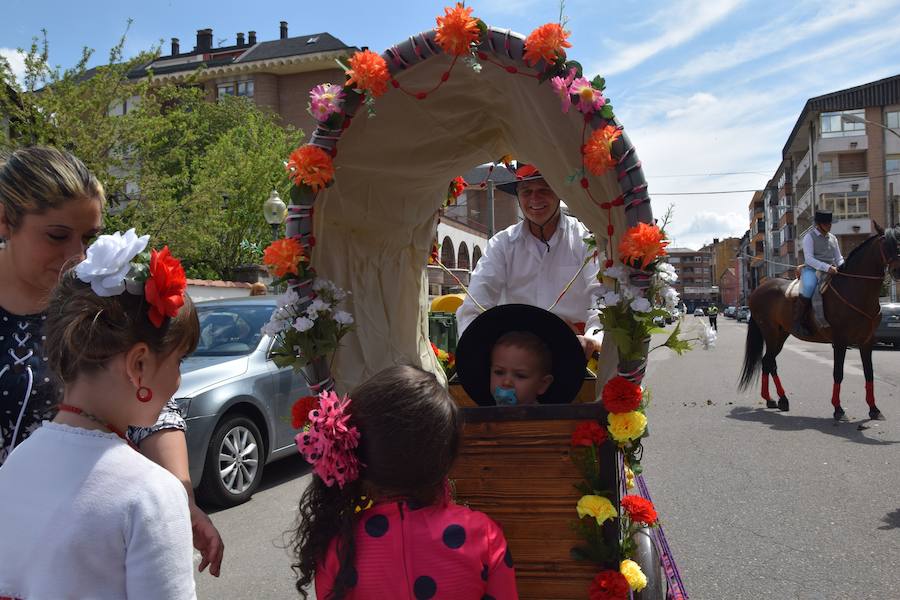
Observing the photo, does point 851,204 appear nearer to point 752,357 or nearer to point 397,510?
point 752,357

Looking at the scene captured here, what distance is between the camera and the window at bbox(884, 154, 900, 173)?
55.1 meters

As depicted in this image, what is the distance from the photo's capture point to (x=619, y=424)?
2.60m

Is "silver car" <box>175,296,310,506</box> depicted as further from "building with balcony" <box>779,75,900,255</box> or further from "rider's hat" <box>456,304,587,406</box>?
"building with balcony" <box>779,75,900,255</box>

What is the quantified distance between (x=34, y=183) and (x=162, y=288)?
793 mm

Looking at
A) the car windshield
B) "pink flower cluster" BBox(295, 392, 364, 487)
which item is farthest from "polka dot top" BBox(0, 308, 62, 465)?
the car windshield

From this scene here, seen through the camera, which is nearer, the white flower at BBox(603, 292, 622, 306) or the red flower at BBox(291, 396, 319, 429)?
the white flower at BBox(603, 292, 622, 306)

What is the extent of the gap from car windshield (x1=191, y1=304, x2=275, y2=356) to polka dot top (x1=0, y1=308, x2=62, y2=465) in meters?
4.59

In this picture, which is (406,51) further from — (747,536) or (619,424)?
(747,536)

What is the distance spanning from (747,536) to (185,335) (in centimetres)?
449

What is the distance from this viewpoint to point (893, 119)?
5528cm

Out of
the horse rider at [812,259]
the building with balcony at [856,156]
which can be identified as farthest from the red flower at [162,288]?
the building with balcony at [856,156]

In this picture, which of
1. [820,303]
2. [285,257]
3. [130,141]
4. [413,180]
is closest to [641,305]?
[285,257]

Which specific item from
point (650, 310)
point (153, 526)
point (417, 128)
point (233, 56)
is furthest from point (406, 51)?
point (233, 56)

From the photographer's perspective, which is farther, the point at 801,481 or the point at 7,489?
the point at 801,481
